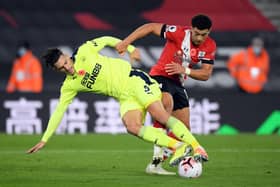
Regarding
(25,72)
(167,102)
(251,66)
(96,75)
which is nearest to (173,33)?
(167,102)

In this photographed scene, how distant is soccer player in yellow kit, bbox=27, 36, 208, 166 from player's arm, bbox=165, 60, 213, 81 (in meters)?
0.28

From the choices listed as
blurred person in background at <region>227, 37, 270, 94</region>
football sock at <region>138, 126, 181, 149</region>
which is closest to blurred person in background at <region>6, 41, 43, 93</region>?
blurred person in background at <region>227, 37, 270, 94</region>

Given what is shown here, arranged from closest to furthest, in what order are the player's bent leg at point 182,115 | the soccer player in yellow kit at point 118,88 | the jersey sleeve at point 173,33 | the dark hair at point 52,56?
the soccer player in yellow kit at point 118,88 → the dark hair at point 52,56 → the jersey sleeve at point 173,33 → the player's bent leg at point 182,115

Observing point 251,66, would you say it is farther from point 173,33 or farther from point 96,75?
point 96,75

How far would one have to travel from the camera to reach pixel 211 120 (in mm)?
21266

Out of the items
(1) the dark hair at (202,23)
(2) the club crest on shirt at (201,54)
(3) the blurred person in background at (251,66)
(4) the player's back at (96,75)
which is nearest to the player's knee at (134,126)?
(4) the player's back at (96,75)

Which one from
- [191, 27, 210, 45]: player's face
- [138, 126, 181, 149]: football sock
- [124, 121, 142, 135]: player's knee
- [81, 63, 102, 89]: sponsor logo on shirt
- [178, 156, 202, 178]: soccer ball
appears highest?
[191, 27, 210, 45]: player's face

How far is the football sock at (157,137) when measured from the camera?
38.0 ft

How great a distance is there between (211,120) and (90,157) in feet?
21.9

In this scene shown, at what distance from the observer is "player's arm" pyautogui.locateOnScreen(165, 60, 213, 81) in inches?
474

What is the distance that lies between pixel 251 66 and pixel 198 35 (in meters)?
11.3

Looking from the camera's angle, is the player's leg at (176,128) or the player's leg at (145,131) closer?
the player's leg at (176,128)

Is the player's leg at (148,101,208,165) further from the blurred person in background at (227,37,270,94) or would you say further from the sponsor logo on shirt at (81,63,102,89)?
the blurred person in background at (227,37,270,94)

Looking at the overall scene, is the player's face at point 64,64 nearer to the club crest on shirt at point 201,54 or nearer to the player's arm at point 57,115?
the player's arm at point 57,115
